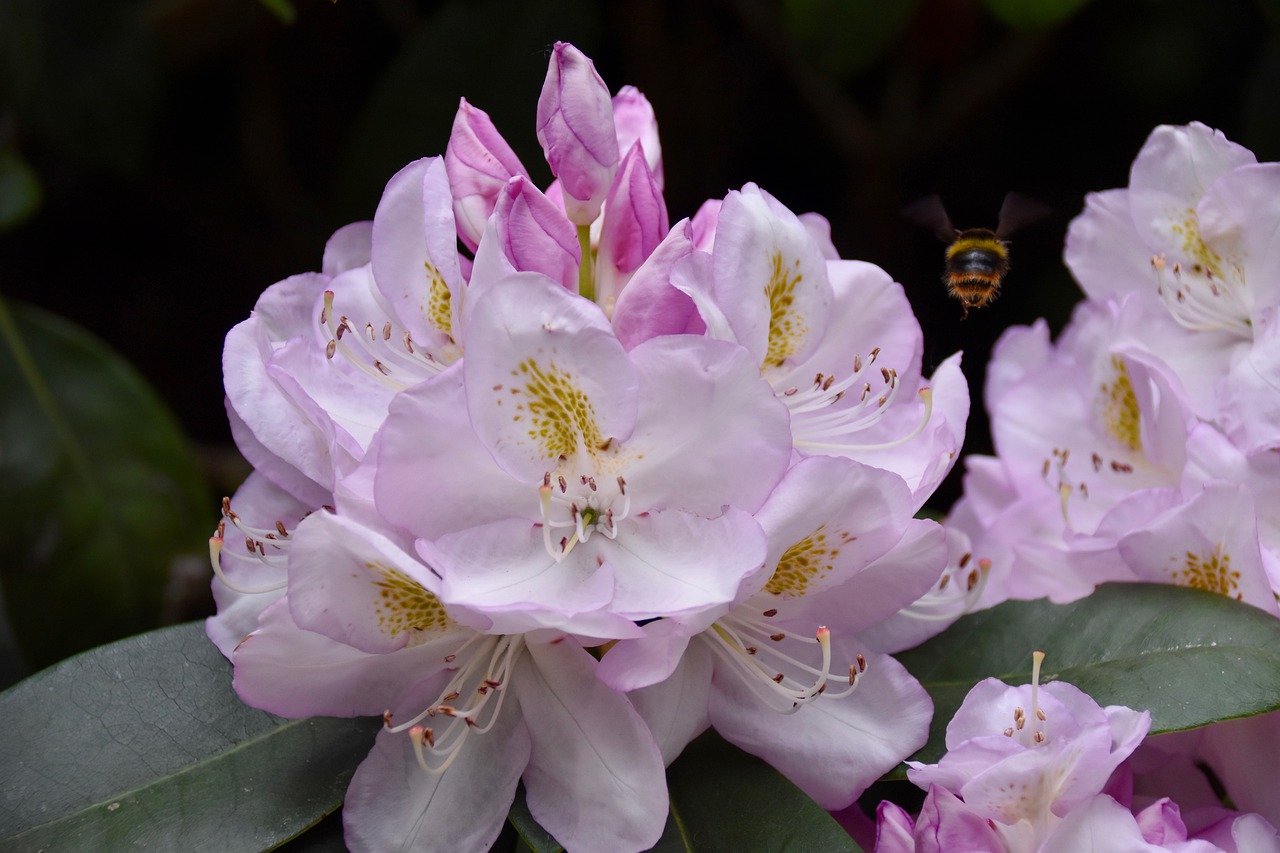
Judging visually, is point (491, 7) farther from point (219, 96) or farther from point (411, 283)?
point (411, 283)

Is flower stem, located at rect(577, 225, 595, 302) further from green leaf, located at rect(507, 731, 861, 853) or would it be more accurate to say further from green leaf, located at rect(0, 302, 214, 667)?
green leaf, located at rect(0, 302, 214, 667)

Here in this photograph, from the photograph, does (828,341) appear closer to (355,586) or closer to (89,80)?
(355,586)

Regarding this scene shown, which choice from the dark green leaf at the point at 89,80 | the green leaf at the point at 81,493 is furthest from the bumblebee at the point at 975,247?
the dark green leaf at the point at 89,80

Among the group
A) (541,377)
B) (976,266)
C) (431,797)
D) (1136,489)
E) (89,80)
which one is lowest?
(1136,489)

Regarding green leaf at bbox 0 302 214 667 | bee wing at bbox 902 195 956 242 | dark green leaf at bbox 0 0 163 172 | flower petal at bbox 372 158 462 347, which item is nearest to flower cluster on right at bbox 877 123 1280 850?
bee wing at bbox 902 195 956 242

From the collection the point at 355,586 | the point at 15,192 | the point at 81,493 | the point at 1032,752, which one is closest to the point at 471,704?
the point at 355,586

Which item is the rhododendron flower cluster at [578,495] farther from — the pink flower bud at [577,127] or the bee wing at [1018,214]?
the bee wing at [1018,214]

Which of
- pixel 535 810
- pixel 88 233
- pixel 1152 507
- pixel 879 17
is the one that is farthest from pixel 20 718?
pixel 88 233
